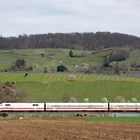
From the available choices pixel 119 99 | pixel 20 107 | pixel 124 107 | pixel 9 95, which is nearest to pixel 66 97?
pixel 119 99

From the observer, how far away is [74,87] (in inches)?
5271

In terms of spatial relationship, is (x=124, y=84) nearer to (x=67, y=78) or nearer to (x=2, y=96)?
(x=67, y=78)

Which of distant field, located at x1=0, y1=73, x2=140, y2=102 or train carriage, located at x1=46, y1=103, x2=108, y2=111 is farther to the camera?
distant field, located at x1=0, y1=73, x2=140, y2=102

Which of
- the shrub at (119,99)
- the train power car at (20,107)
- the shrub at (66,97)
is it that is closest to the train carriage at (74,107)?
the train power car at (20,107)

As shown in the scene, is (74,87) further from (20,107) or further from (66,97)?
(20,107)

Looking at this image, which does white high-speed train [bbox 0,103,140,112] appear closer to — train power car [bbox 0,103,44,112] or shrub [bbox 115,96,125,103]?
train power car [bbox 0,103,44,112]

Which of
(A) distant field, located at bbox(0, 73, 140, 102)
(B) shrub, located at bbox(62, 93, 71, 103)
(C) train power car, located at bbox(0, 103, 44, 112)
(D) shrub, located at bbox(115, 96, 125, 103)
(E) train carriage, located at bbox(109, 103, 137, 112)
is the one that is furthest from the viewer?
(A) distant field, located at bbox(0, 73, 140, 102)

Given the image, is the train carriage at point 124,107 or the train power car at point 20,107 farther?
the train carriage at point 124,107

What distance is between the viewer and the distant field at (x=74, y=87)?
409 feet

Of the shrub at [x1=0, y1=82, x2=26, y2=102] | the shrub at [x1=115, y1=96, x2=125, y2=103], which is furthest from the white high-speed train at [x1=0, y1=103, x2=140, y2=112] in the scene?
the shrub at [x1=115, y1=96, x2=125, y2=103]

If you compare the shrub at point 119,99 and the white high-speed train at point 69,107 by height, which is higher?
the white high-speed train at point 69,107

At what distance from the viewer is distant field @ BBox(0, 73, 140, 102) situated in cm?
12475

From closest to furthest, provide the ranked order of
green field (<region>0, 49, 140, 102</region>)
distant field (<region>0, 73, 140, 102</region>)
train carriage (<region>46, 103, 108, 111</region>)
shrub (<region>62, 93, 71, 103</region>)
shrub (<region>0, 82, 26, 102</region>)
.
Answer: train carriage (<region>46, 103, 108, 111</region>) < shrub (<region>0, 82, 26, 102</region>) < shrub (<region>62, 93, 71, 103</region>) < green field (<region>0, 49, 140, 102</region>) < distant field (<region>0, 73, 140, 102</region>)

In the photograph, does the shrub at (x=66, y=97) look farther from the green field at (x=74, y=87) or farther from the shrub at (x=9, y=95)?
the shrub at (x=9, y=95)
